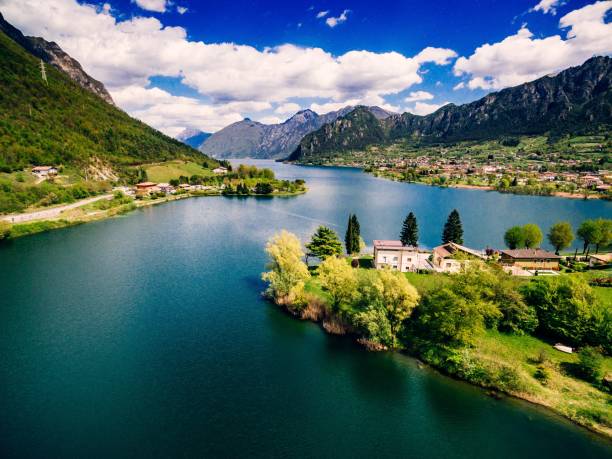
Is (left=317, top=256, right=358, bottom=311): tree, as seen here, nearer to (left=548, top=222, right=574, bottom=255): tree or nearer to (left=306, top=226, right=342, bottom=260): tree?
(left=306, top=226, right=342, bottom=260): tree

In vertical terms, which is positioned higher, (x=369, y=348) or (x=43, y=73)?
(x=43, y=73)

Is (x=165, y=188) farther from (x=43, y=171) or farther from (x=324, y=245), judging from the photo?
(x=324, y=245)

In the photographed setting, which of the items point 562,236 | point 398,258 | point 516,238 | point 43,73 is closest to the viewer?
point 398,258

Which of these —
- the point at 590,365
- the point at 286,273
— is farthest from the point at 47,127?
the point at 590,365

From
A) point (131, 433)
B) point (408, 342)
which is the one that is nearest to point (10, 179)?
point (131, 433)

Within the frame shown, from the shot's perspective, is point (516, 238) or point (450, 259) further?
point (516, 238)

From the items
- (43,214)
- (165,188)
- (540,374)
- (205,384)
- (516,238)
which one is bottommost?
(205,384)

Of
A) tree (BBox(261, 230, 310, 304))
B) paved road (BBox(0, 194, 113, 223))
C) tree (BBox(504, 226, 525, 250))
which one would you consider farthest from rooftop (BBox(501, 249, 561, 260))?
paved road (BBox(0, 194, 113, 223))

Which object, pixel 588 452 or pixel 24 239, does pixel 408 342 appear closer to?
pixel 588 452
